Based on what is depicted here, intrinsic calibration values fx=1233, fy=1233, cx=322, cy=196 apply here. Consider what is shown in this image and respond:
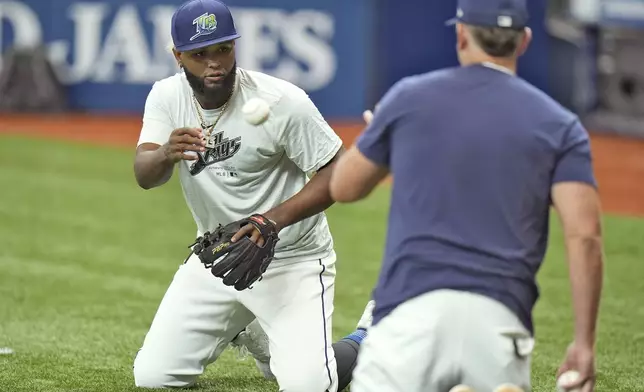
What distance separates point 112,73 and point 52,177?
4.56 metres

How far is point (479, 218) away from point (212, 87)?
204 centimetres

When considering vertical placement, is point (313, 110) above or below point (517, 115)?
below

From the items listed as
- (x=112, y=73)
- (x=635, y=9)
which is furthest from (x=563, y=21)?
(x=112, y=73)

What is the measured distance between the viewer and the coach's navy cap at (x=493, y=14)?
3881 mm

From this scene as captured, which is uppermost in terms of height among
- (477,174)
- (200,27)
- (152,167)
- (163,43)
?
(200,27)

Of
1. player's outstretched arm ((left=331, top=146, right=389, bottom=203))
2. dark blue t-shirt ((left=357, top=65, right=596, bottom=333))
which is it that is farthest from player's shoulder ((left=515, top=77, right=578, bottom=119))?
player's outstretched arm ((left=331, top=146, right=389, bottom=203))

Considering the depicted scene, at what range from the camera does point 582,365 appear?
3.79 meters

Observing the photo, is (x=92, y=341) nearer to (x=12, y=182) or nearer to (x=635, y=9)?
(x=12, y=182)

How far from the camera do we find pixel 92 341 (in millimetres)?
7164

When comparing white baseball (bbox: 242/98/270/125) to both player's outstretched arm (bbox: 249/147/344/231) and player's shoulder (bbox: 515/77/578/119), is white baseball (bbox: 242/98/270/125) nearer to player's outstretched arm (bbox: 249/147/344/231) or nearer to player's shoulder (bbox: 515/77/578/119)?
player's outstretched arm (bbox: 249/147/344/231)

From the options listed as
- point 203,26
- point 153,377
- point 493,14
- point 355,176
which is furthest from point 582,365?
point 153,377

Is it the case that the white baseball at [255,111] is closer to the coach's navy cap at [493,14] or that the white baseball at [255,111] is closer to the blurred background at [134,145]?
the coach's navy cap at [493,14]

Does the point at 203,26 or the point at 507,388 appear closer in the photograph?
the point at 507,388

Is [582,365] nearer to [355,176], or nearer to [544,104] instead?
[544,104]
